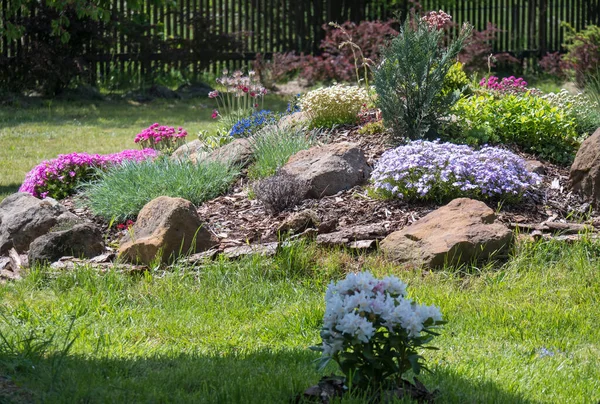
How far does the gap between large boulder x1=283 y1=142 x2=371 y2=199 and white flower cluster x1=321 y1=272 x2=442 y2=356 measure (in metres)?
3.86

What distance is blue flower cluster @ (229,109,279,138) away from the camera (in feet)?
29.9

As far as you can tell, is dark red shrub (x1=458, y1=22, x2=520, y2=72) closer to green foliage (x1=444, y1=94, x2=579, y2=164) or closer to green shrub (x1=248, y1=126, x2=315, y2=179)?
green foliage (x1=444, y1=94, x2=579, y2=164)

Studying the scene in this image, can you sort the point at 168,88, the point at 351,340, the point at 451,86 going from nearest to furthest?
the point at 351,340 < the point at 451,86 < the point at 168,88

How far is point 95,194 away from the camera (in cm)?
761

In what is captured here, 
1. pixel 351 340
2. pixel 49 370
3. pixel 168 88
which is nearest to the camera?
pixel 351 340

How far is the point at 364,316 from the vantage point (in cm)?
319

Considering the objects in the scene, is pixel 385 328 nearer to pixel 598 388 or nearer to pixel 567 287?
pixel 598 388

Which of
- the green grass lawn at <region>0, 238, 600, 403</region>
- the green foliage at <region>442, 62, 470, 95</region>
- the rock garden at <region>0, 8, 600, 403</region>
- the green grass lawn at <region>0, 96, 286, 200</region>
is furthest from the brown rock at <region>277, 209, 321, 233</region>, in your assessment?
the green grass lawn at <region>0, 96, 286, 200</region>

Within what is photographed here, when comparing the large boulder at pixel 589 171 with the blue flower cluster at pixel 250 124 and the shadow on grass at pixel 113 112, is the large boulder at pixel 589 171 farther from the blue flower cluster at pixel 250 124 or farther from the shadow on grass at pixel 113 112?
the shadow on grass at pixel 113 112

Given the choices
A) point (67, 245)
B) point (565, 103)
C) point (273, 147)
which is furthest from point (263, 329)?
point (565, 103)

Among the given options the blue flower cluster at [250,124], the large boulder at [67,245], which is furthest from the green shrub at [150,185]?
the blue flower cluster at [250,124]

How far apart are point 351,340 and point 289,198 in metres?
3.77

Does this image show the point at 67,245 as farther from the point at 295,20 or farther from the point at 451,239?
the point at 295,20

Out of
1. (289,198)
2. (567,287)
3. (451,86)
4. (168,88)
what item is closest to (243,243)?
(289,198)
